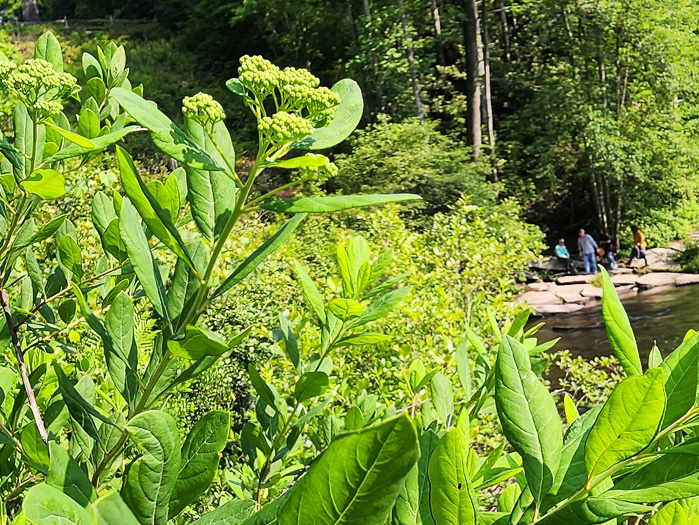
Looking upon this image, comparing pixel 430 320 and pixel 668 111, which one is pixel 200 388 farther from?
pixel 668 111

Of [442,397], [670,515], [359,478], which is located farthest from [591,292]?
[359,478]

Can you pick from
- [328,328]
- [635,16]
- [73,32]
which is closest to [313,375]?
[328,328]

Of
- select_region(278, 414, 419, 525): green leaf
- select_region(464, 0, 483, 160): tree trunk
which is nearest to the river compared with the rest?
select_region(464, 0, 483, 160): tree trunk

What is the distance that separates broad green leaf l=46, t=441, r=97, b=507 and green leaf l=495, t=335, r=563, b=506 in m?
0.29

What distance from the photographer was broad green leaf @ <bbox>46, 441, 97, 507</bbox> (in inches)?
14.6

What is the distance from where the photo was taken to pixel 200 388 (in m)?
3.16

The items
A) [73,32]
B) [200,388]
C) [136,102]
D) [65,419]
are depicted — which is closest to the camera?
[136,102]

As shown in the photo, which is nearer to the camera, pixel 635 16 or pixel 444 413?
pixel 444 413

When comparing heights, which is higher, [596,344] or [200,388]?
[200,388]

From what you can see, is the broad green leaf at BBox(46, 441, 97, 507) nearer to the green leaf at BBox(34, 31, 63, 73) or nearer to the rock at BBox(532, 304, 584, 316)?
the green leaf at BBox(34, 31, 63, 73)

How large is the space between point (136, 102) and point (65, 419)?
0.51m

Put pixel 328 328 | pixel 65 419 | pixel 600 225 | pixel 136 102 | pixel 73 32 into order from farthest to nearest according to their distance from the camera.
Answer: pixel 73 32 < pixel 600 225 < pixel 328 328 < pixel 65 419 < pixel 136 102

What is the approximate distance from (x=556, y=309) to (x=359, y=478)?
457 inches

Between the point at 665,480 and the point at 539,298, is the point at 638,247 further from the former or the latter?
the point at 665,480
